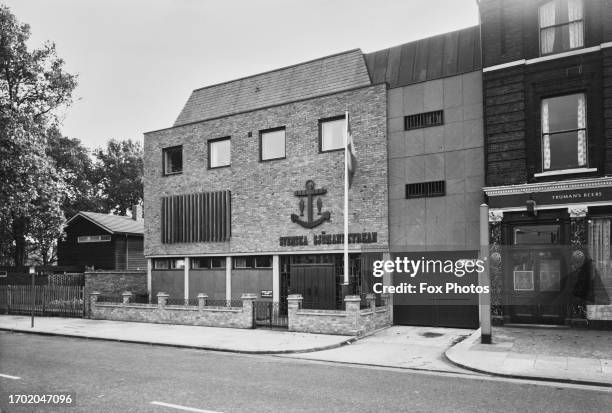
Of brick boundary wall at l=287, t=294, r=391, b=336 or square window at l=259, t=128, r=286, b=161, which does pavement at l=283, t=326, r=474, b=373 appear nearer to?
brick boundary wall at l=287, t=294, r=391, b=336

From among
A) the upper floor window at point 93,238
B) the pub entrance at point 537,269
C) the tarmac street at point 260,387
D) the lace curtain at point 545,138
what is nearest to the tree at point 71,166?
the upper floor window at point 93,238

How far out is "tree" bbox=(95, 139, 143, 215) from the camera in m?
Answer: 65.9

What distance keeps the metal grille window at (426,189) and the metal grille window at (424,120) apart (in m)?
2.19

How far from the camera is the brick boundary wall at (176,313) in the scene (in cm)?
1967

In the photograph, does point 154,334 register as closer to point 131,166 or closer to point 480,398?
point 480,398

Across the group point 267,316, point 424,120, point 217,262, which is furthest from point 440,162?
point 217,262

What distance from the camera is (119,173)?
2616 inches

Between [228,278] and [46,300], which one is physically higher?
[228,278]

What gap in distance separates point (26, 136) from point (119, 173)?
37.6m

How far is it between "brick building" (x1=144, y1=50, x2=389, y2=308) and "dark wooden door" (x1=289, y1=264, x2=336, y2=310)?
42 mm

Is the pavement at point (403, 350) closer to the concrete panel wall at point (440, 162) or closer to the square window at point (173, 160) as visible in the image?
the concrete panel wall at point (440, 162)

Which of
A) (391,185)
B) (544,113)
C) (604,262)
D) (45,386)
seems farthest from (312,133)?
(45,386)

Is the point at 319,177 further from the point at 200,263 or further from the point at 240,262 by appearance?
the point at 200,263

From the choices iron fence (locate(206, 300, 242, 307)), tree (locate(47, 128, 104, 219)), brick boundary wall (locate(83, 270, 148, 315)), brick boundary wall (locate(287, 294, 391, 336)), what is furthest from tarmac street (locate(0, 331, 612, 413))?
tree (locate(47, 128, 104, 219))
